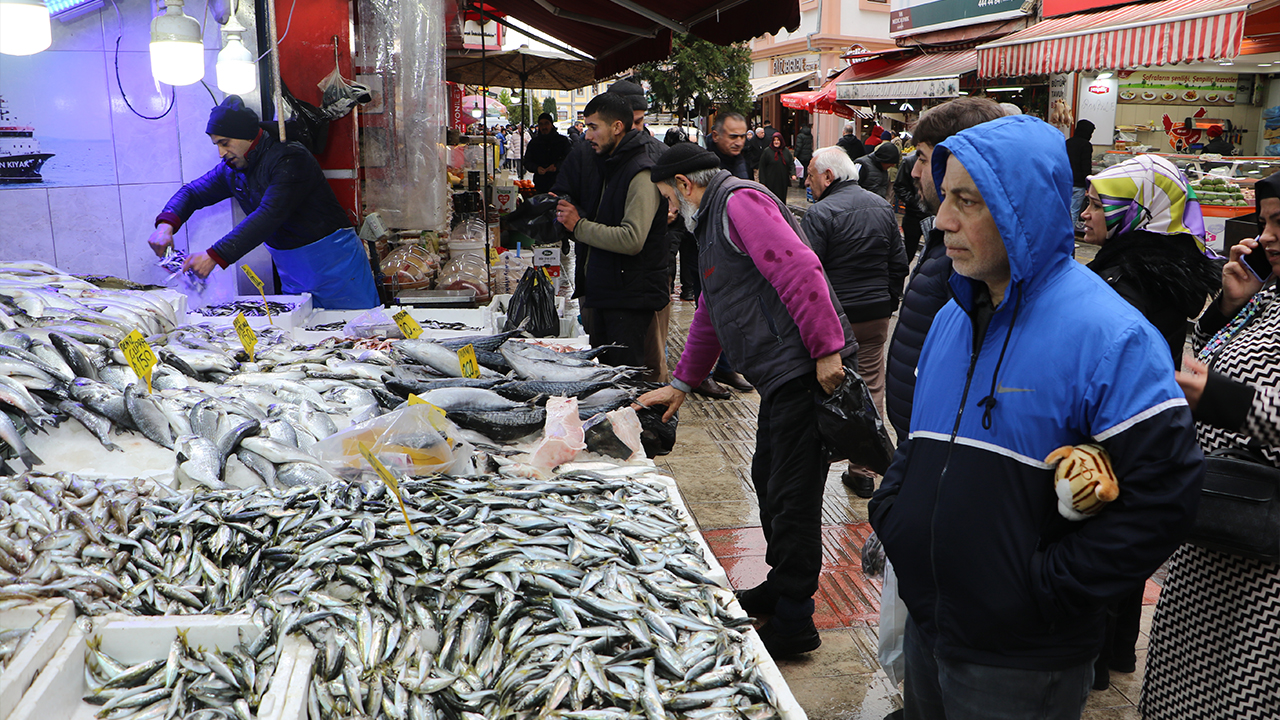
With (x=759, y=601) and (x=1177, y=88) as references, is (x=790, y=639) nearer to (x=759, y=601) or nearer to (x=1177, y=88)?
(x=759, y=601)

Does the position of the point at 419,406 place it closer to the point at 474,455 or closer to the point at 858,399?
the point at 474,455

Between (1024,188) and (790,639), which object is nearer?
(1024,188)

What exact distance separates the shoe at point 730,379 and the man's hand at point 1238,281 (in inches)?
195

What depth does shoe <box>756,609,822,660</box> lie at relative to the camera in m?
3.61

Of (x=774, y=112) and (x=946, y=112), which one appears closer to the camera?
(x=946, y=112)

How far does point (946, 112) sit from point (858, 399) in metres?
1.12

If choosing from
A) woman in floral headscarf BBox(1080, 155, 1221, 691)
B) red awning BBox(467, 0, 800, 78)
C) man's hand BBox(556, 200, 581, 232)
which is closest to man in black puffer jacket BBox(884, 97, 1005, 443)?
woman in floral headscarf BBox(1080, 155, 1221, 691)

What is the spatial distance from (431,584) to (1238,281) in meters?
2.54

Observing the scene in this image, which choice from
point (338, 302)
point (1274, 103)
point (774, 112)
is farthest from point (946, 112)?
point (774, 112)

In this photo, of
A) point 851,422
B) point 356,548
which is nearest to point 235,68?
point 356,548

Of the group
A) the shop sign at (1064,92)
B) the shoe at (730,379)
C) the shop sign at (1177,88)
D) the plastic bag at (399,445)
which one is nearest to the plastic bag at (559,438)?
the plastic bag at (399,445)

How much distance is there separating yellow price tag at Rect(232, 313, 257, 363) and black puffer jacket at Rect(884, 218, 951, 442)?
308cm

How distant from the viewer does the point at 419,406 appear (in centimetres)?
310

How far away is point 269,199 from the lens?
5.48 m
